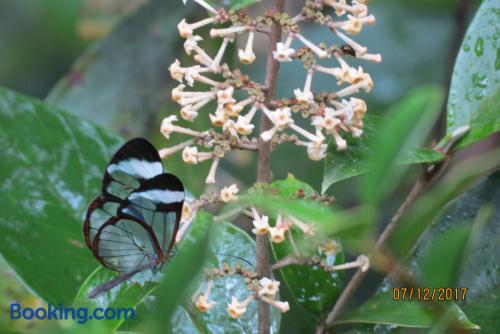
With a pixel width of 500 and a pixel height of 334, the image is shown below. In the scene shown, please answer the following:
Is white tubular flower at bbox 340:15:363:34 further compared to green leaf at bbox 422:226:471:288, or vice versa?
white tubular flower at bbox 340:15:363:34

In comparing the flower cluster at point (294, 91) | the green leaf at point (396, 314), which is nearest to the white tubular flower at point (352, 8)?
the flower cluster at point (294, 91)

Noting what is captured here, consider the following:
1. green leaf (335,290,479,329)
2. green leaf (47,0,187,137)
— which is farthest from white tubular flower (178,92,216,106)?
green leaf (47,0,187,137)

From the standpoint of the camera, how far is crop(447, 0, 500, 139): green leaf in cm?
106

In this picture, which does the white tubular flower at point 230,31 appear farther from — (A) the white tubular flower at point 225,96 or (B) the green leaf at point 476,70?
(B) the green leaf at point 476,70

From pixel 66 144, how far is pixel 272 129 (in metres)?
0.48

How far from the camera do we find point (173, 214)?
3.04 ft

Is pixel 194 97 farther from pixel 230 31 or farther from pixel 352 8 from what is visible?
pixel 352 8

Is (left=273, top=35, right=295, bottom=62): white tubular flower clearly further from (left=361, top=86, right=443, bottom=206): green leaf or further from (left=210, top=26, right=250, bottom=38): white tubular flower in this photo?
(left=361, top=86, right=443, bottom=206): green leaf

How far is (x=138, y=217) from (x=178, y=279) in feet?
1.37

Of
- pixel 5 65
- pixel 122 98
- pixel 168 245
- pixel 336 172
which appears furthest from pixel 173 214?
pixel 5 65

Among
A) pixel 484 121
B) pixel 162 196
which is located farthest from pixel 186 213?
pixel 484 121

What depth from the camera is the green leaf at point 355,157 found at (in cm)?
91

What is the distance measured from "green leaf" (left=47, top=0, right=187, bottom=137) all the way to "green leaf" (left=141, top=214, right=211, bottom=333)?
116 centimetres

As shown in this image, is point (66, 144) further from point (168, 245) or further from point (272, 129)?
point (272, 129)
